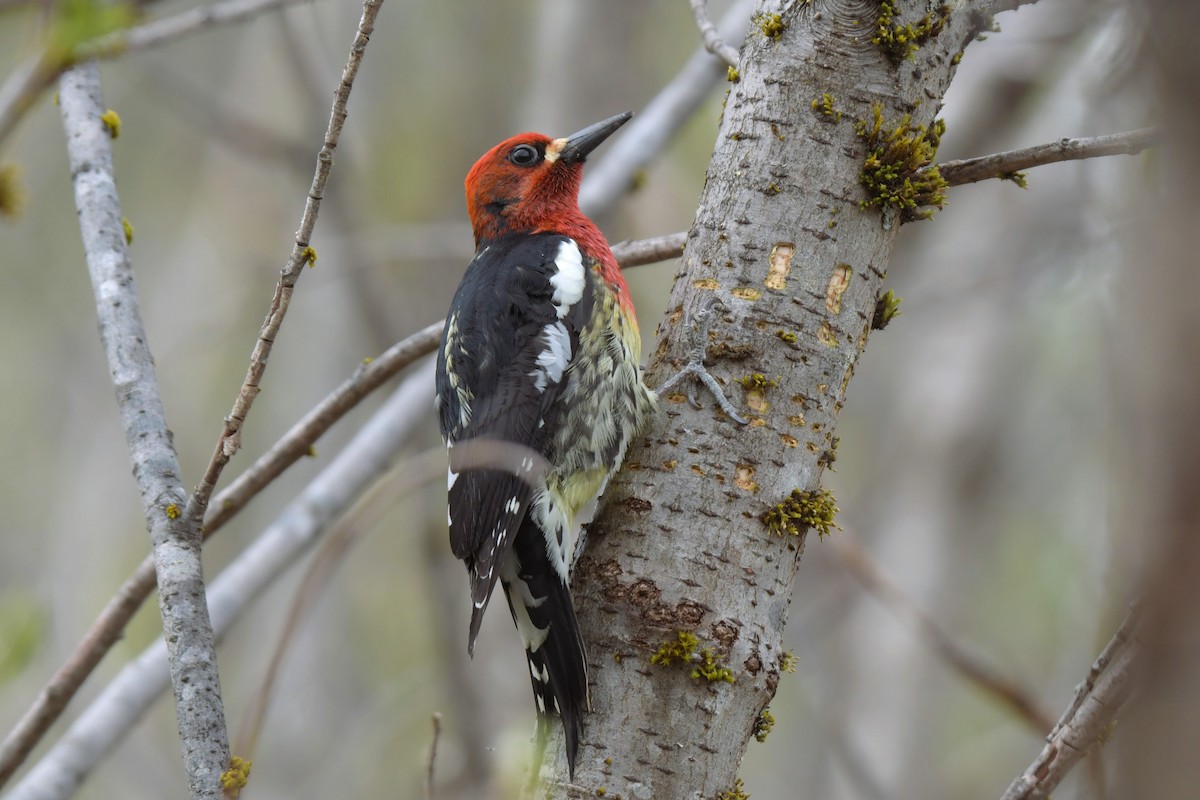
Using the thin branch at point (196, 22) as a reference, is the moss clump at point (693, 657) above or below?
below

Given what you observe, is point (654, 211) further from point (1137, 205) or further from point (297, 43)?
point (1137, 205)

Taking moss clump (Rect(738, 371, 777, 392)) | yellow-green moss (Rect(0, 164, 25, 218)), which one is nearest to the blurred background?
moss clump (Rect(738, 371, 777, 392))

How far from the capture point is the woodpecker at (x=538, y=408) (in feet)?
8.28

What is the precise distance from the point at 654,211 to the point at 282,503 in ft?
9.98

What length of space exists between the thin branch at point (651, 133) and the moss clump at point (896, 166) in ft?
6.76

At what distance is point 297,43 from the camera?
18.9 ft

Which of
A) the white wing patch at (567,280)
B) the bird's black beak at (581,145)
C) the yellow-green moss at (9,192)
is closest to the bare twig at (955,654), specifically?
the white wing patch at (567,280)

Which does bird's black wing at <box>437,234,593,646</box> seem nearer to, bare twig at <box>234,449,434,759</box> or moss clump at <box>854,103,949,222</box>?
bare twig at <box>234,449,434,759</box>

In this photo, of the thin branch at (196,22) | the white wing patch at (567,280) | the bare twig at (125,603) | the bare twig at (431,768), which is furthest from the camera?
the white wing patch at (567,280)

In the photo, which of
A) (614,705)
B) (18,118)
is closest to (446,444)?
(614,705)

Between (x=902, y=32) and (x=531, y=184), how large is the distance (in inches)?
74.2

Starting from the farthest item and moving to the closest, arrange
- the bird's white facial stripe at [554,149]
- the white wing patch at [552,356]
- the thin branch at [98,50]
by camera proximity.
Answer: the bird's white facial stripe at [554,149] < the white wing patch at [552,356] < the thin branch at [98,50]

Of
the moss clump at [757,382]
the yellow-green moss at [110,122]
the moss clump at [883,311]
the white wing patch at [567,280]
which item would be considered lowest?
the moss clump at [757,382]

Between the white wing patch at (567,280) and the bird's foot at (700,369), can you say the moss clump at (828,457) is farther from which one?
the white wing patch at (567,280)
